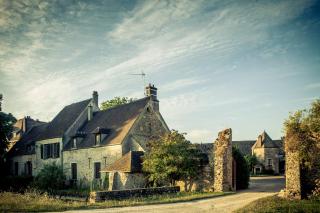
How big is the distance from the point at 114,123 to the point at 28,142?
1515 centimetres

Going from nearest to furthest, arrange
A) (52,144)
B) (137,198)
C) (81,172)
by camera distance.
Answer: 1. (137,198)
2. (81,172)
3. (52,144)

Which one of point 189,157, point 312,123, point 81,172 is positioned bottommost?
point 81,172

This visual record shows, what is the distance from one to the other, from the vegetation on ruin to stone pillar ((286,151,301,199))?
305 mm

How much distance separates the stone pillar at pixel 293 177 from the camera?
17281mm

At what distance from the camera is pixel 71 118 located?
37406mm

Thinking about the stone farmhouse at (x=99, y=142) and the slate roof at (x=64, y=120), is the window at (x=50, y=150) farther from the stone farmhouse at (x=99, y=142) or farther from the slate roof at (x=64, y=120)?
the slate roof at (x=64, y=120)

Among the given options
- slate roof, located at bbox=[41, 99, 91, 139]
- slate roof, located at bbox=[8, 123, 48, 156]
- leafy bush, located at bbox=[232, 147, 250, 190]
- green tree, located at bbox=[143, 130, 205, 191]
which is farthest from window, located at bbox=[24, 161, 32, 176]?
leafy bush, located at bbox=[232, 147, 250, 190]

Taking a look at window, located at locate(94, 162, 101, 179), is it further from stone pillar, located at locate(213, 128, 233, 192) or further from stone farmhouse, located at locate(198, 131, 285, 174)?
stone farmhouse, located at locate(198, 131, 285, 174)

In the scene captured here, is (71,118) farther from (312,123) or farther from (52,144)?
(312,123)

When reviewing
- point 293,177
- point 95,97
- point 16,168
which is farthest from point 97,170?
point 293,177

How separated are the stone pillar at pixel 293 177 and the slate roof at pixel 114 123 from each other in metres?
15.3

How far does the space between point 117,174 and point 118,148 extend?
4364mm

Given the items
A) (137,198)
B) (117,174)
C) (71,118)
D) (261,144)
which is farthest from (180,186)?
(261,144)

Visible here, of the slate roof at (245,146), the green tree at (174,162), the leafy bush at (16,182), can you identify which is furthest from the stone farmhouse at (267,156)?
the green tree at (174,162)
